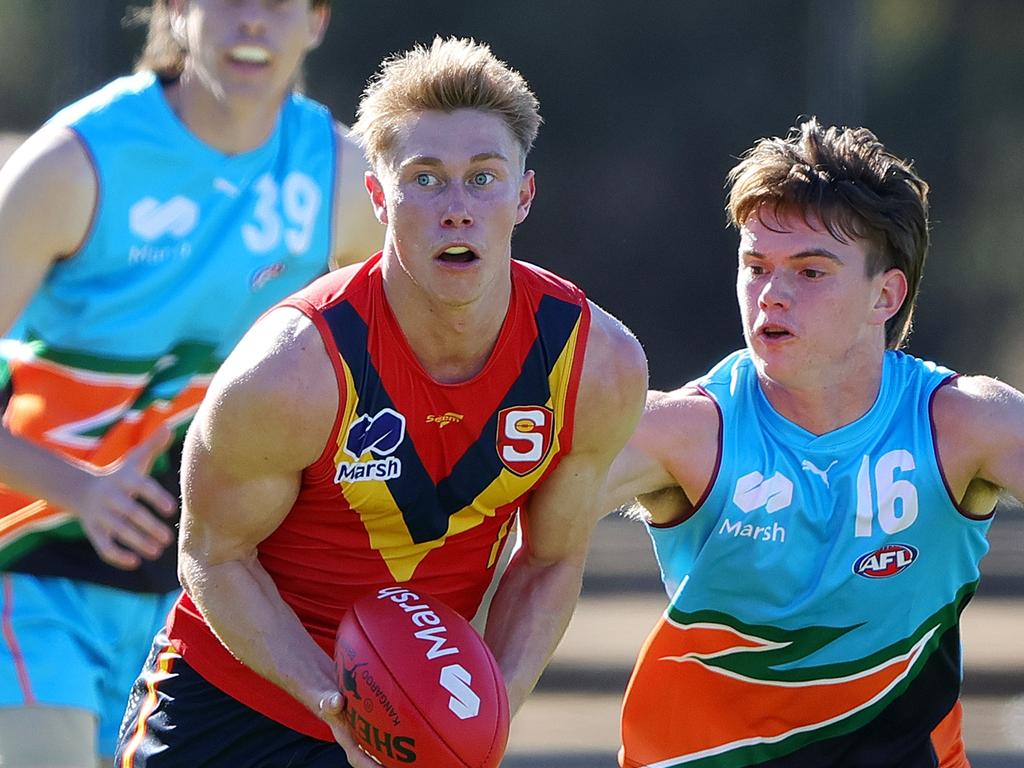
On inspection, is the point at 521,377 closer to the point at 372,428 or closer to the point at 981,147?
the point at 372,428

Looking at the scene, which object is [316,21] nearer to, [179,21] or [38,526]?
[179,21]

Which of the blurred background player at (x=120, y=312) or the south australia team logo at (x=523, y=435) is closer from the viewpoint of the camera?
the south australia team logo at (x=523, y=435)

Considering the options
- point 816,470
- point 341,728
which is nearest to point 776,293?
point 816,470

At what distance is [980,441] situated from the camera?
3.68 meters

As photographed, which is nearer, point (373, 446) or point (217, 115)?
point (373, 446)

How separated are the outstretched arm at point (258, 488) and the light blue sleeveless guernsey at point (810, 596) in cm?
89

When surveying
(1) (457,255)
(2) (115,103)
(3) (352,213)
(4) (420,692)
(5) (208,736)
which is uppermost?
(2) (115,103)

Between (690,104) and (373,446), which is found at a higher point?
(690,104)

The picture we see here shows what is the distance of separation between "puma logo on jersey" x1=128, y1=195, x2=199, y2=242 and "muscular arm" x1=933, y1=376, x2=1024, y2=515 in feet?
5.30

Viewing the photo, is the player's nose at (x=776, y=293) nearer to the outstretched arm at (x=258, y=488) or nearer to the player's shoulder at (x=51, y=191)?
the outstretched arm at (x=258, y=488)

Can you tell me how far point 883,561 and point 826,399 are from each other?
0.36m

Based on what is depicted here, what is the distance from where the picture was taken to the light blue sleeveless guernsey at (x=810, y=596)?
12.1 ft

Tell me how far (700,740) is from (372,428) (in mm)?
1134

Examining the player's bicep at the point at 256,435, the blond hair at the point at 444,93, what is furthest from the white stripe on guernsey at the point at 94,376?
the blond hair at the point at 444,93
